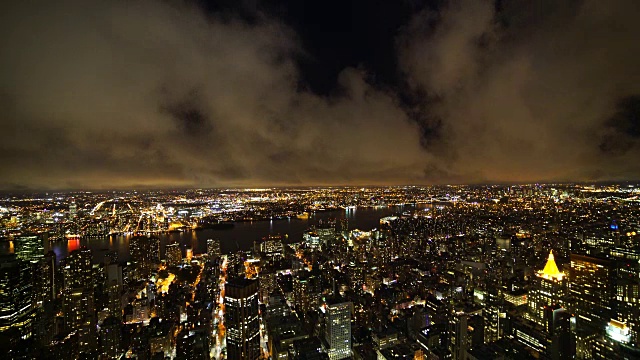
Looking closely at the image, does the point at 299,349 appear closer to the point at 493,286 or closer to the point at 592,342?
the point at 592,342

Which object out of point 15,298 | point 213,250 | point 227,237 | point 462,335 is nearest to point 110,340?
point 15,298

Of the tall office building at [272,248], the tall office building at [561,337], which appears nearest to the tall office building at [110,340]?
the tall office building at [272,248]

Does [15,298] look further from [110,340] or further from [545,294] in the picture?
[545,294]

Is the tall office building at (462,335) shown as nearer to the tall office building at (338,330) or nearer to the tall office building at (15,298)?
the tall office building at (338,330)

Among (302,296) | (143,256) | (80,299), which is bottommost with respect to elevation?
(302,296)

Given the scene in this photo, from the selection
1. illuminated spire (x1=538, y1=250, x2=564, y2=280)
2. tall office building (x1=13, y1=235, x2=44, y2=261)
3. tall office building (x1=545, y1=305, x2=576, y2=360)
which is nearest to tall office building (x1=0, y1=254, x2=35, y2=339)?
tall office building (x1=13, y1=235, x2=44, y2=261)

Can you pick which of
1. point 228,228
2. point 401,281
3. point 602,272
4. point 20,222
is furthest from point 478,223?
point 20,222
